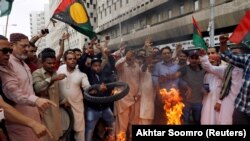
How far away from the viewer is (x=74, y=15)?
6.48 metres

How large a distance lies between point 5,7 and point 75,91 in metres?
1.62

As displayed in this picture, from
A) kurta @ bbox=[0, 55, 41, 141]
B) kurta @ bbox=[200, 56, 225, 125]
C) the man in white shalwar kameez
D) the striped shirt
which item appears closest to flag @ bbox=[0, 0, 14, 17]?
the man in white shalwar kameez

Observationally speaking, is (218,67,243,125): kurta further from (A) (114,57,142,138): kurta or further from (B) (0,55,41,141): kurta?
(B) (0,55,41,141): kurta

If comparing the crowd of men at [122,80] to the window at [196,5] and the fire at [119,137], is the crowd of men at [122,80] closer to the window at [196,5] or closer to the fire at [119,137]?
the fire at [119,137]

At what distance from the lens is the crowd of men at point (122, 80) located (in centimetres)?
377

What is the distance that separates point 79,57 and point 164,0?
18.4 m

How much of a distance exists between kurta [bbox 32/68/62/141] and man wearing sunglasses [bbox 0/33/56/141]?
0.70 m

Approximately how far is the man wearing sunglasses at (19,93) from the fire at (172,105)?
2.42 metres

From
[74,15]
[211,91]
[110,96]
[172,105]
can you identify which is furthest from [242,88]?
[74,15]

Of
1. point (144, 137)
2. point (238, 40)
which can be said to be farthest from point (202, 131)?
point (238, 40)

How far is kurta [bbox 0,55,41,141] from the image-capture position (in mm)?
3248

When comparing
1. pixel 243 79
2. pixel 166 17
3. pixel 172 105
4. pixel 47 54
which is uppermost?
pixel 166 17

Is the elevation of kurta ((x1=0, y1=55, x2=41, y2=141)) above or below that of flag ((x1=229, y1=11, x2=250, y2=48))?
below

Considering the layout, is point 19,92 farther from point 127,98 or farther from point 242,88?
point 127,98
